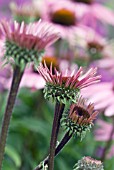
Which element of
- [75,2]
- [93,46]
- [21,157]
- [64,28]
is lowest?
[21,157]

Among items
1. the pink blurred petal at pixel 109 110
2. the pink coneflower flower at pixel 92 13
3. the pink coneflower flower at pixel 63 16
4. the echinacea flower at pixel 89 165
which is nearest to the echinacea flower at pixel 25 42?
the echinacea flower at pixel 89 165

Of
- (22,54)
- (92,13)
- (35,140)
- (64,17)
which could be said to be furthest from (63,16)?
(22,54)

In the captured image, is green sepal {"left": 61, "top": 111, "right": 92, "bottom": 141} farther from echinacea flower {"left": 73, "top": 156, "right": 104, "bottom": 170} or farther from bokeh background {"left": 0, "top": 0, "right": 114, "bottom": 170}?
bokeh background {"left": 0, "top": 0, "right": 114, "bottom": 170}

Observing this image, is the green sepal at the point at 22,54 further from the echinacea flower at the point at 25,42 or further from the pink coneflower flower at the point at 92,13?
the pink coneflower flower at the point at 92,13

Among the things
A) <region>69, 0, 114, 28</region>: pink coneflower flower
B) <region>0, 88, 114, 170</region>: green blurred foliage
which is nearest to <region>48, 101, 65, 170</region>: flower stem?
<region>0, 88, 114, 170</region>: green blurred foliage

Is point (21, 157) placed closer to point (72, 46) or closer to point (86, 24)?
point (72, 46)

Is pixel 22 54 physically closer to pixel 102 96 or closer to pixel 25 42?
pixel 25 42

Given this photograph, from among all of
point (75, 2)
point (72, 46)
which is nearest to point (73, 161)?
point (72, 46)
